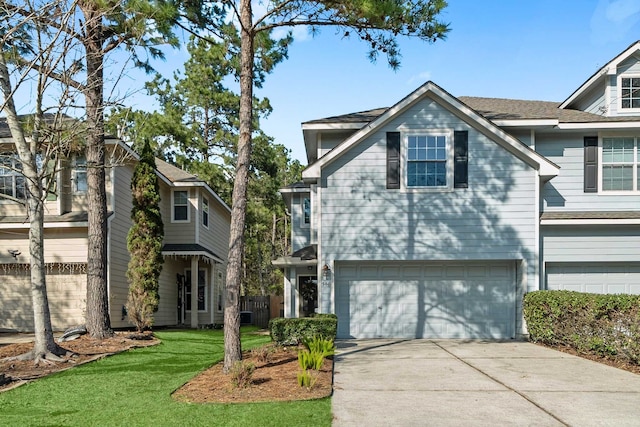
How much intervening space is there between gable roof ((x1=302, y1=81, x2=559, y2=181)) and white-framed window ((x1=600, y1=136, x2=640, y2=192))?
1.98 meters

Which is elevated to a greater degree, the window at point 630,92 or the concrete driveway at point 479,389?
the window at point 630,92

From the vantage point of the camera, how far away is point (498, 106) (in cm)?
1691

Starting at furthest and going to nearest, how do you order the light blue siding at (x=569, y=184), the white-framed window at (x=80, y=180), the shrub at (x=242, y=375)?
the white-framed window at (x=80, y=180)
the light blue siding at (x=569, y=184)
the shrub at (x=242, y=375)

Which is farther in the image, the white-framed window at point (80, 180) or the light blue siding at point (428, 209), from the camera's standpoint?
the white-framed window at point (80, 180)

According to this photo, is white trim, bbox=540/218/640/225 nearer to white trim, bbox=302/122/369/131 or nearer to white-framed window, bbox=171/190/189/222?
white trim, bbox=302/122/369/131

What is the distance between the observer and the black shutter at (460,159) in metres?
14.0

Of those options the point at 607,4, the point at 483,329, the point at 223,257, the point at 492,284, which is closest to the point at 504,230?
the point at 492,284

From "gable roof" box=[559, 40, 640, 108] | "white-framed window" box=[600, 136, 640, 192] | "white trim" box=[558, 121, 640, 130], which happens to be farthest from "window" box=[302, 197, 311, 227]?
"gable roof" box=[559, 40, 640, 108]

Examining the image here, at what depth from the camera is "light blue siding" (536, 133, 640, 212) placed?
47.8 ft

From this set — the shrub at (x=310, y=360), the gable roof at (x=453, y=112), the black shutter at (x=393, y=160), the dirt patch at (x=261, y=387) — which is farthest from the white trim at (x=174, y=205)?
Answer: the shrub at (x=310, y=360)

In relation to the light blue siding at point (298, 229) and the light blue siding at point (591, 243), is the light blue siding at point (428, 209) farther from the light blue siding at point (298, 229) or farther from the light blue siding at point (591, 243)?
the light blue siding at point (298, 229)

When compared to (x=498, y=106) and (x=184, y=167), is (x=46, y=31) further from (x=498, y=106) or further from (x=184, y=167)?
(x=184, y=167)

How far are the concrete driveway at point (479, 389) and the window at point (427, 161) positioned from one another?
15.0 ft

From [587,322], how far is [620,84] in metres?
7.93
